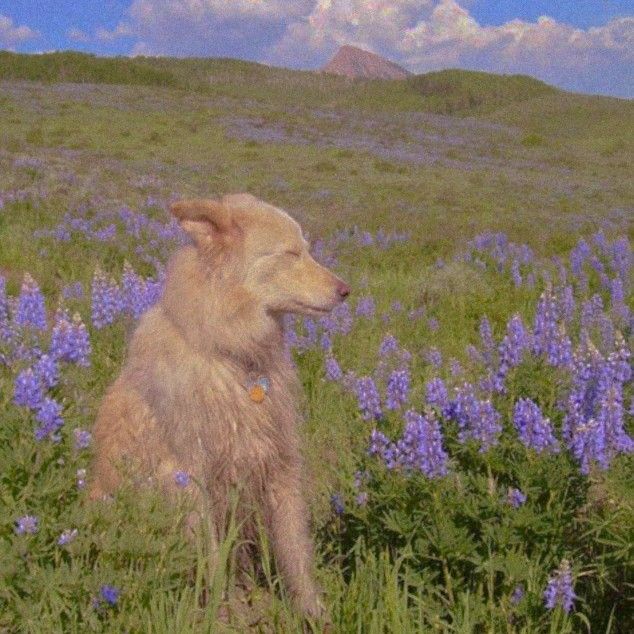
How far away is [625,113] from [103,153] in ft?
135

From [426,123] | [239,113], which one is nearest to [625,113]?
[426,123]

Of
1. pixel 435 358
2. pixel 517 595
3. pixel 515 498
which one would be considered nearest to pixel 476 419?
pixel 515 498

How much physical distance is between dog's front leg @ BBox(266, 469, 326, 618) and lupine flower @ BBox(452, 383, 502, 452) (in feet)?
2.53

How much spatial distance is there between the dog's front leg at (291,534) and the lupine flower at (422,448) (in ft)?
2.35

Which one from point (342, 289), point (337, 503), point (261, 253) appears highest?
point (261, 253)

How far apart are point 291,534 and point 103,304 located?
1.97 m

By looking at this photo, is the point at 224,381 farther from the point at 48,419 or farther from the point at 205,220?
the point at 48,419

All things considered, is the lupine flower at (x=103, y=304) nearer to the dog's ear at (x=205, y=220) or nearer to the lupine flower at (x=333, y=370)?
the lupine flower at (x=333, y=370)

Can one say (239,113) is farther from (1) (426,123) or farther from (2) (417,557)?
(2) (417,557)

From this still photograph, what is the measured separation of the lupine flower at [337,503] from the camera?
120 inches

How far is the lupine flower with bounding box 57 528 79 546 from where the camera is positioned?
85.6 inches

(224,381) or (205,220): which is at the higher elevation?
(205,220)

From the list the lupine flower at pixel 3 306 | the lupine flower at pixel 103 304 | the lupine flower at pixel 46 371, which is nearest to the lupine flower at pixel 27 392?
the lupine flower at pixel 46 371

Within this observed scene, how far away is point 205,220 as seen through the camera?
317cm
